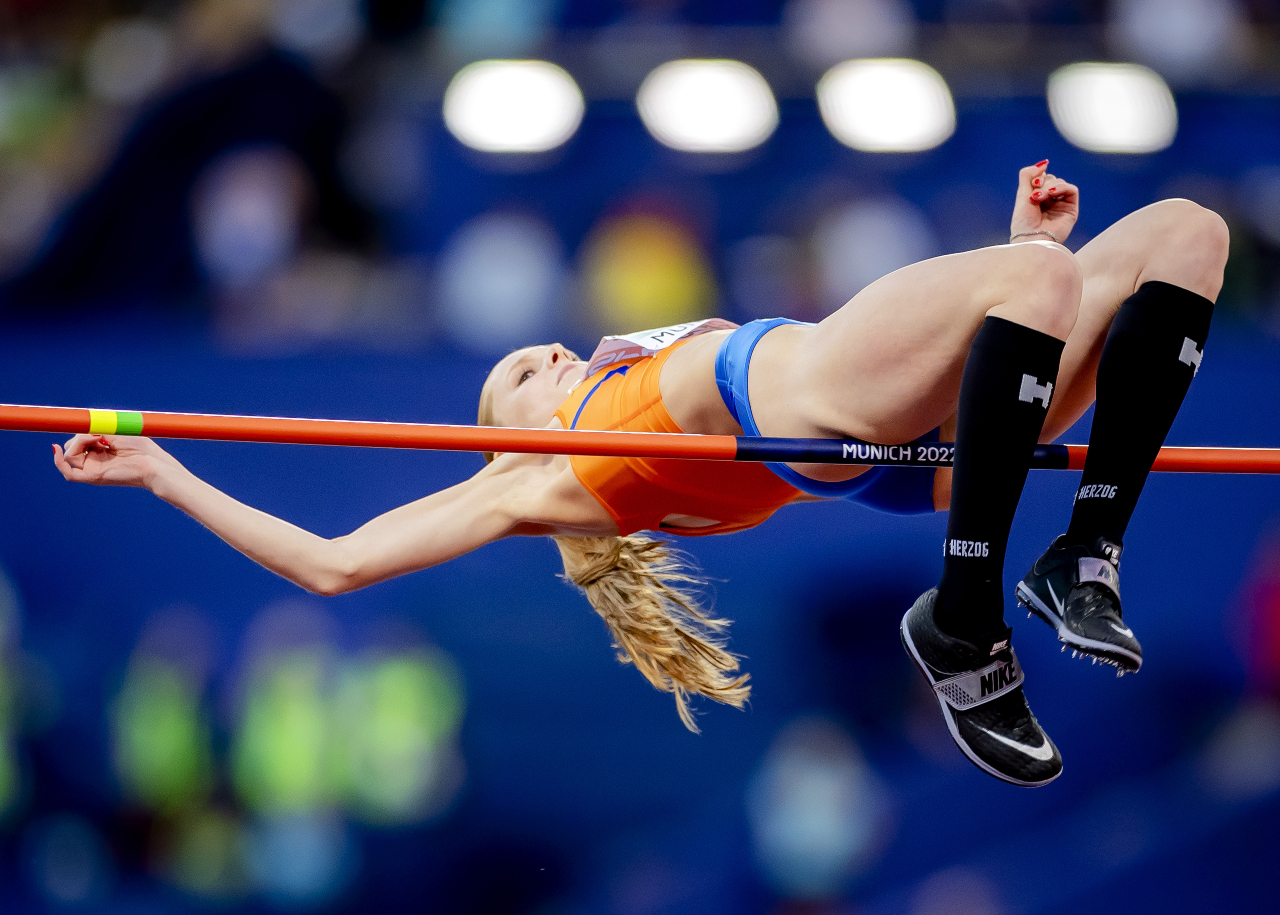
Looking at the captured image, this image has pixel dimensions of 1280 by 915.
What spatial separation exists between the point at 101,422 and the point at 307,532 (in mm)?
328

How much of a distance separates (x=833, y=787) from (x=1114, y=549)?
8.57 ft

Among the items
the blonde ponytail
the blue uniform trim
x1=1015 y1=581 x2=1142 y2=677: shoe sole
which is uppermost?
the blue uniform trim

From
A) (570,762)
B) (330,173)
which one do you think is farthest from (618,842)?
(330,173)

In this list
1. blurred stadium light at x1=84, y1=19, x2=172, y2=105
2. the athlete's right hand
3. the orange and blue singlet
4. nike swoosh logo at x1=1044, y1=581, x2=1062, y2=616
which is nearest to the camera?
nike swoosh logo at x1=1044, y1=581, x2=1062, y2=616

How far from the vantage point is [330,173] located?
471 cm

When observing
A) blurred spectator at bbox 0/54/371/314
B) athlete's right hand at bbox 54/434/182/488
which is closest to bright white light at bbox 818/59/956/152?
blurred spectator at bbox 0/54/371/314

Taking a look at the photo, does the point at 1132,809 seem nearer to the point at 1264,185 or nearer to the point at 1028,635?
the point at 1028,635

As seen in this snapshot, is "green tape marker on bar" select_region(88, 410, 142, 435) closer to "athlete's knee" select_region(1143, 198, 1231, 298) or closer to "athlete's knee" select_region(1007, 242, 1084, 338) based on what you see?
"athlete's knee" select_region(1007, 242, 1084, 338)

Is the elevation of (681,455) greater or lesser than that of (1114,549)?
greater

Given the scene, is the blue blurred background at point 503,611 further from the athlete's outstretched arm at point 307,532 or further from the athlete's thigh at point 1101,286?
the athlete's thigh at point 1101,286

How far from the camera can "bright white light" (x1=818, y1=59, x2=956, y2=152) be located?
468 centimetres

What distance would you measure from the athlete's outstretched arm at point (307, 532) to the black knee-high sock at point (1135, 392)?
33.4 inches

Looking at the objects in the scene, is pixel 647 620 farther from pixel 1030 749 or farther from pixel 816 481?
pixel 1030 749

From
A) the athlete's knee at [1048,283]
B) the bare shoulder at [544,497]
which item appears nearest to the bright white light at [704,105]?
the bare shoulder at [544,497]
